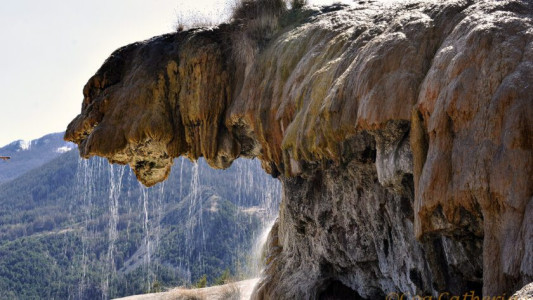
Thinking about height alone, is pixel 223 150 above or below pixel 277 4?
below

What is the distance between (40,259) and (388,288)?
89.6m

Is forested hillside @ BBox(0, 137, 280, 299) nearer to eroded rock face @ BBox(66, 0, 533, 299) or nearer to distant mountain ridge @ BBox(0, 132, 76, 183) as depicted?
eroded rock face @ BBox(66, 0, 533, 299)

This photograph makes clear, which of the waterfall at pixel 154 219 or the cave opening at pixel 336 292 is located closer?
the cave opening at pixel 336 292

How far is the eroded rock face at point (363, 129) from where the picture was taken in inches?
188

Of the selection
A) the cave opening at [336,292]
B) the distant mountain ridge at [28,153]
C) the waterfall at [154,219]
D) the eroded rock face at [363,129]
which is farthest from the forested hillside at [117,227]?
the distant mountain ridge at [28,153]

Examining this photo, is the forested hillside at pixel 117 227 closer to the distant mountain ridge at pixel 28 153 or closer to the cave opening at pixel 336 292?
the cave opening at pixel 336 292

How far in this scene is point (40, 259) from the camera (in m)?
89.9

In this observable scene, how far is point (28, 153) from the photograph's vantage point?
190m

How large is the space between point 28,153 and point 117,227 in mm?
101927

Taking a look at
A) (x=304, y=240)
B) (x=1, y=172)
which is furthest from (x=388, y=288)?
(x=1, y=172)

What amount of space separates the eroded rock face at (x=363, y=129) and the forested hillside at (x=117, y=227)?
196ft

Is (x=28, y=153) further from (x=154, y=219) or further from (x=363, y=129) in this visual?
(x=363, y=129)

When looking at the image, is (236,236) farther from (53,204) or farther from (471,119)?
(471,119)

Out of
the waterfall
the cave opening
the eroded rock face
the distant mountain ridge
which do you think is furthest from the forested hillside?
the distant mountain ridge
